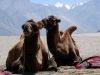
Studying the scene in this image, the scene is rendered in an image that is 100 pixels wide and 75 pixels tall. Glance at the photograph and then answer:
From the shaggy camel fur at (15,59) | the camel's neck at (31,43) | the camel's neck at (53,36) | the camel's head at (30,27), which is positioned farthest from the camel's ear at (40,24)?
the camel's neck at (53,36)

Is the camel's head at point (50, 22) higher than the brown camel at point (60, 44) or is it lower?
higher

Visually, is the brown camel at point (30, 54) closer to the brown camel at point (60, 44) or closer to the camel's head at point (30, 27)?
the camel's head at point (30, 27)

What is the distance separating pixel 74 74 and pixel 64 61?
2.06 meters

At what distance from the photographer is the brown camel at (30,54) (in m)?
9.77

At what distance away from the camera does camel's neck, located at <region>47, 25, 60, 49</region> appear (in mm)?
11422

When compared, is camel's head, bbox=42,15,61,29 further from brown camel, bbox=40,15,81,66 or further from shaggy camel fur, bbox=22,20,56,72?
shaggy camel fur, bbox=22,20,56,72

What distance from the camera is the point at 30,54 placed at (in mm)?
10039

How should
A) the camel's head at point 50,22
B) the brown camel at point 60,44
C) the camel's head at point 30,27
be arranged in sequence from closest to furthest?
1. the camel's head at point 30,27
2. the camel's head at point 50,22
3. the brown camel at point 60,44

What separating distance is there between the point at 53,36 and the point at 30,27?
1.93 meters

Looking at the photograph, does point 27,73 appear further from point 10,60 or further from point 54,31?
point 54,31

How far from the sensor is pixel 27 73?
9.98 m

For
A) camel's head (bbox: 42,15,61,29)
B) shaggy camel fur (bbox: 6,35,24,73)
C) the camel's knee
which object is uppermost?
camel's head (bbox: 42,15,61,29)

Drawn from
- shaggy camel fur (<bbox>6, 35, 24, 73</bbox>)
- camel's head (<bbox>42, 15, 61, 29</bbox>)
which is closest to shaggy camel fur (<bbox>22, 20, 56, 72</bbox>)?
shaggy camel fur (<bbox>6, 35, 24, 73</bbox>)

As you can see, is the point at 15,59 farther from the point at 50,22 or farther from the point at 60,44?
the point at 60,44
